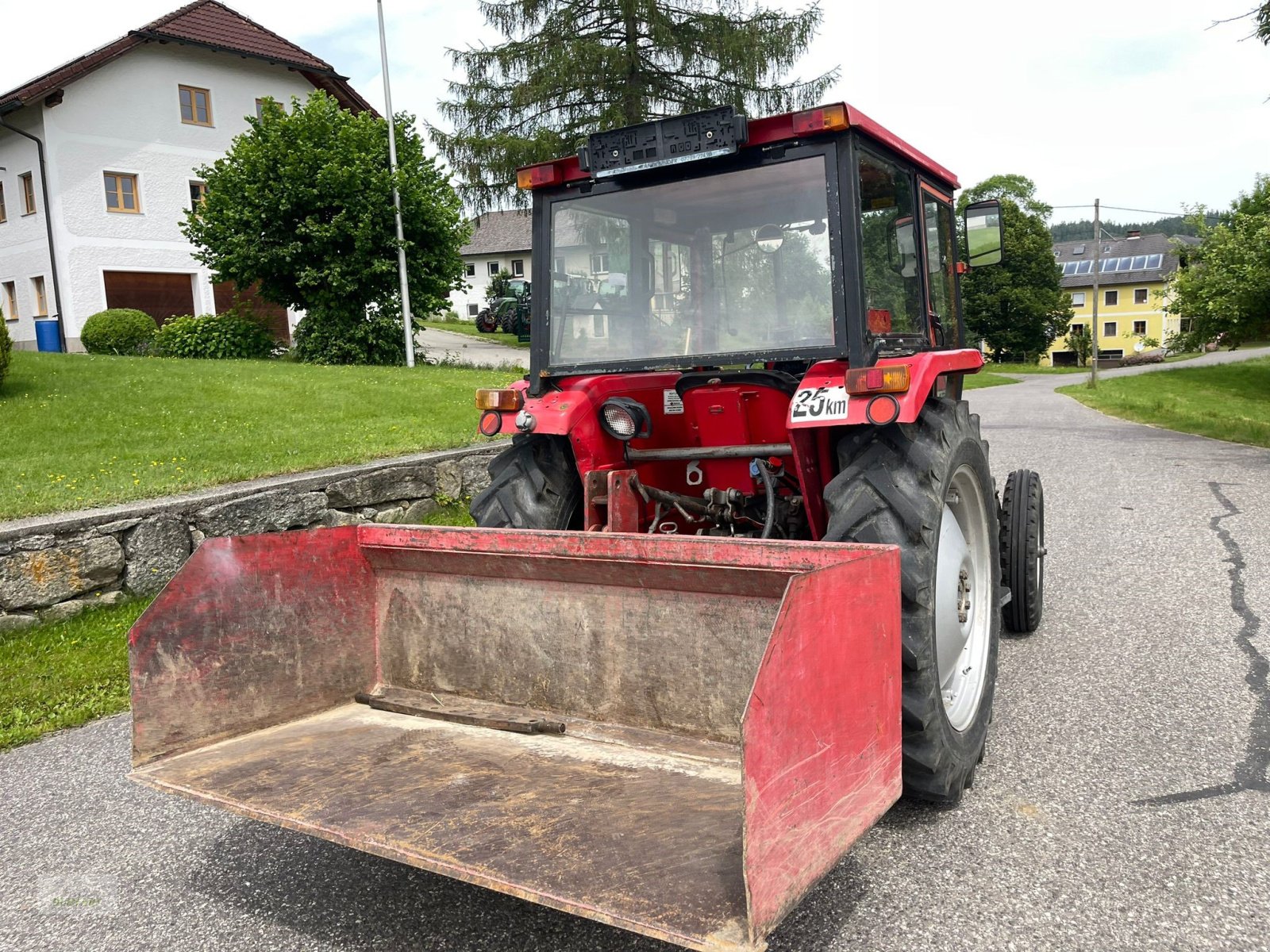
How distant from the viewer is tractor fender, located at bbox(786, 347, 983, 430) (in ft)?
10.1

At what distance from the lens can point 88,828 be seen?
3.31 metres

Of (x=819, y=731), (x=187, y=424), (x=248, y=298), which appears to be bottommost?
(x=819, y=731)

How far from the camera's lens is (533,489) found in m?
3.82

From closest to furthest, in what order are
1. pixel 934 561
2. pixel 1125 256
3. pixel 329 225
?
pixel 934 561, pixel 329 225, pixel 1125 256

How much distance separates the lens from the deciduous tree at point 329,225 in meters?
17.4

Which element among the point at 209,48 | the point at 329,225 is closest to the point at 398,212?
the point at 329,225

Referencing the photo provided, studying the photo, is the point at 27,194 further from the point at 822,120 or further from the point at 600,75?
the point at 822,120

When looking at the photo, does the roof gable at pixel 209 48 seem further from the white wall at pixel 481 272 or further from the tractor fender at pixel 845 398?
the white wall at pixel 481 272

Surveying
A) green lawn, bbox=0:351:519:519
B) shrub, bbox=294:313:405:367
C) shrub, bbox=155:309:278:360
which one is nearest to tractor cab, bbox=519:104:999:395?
green lawn, bbox=0:351:519:519

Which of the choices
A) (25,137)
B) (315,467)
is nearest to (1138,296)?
(25,137)

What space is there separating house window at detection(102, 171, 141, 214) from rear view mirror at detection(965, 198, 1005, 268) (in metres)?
24.5

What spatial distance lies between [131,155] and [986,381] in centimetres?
2788

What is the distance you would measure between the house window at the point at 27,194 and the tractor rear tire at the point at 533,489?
82.3 ft

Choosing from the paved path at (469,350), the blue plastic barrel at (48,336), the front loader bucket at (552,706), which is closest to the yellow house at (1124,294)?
the paved path at (469,350)
